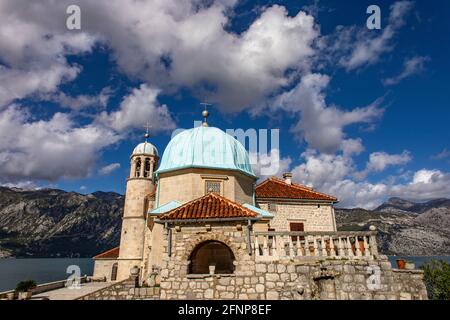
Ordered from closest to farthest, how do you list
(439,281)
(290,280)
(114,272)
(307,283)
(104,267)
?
(307,283), (290,280), (439,281), (114,272), (104,267)

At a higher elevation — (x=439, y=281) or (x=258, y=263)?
(x=258, y=263)

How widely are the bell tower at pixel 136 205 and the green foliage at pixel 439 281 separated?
106 ft

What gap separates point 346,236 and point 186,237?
→ 6.23 meters

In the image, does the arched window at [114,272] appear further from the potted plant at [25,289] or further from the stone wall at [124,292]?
the stone wall at [124,292]

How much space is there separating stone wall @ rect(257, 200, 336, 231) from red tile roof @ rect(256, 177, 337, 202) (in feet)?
2.09

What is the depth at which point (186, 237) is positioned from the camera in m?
11.3

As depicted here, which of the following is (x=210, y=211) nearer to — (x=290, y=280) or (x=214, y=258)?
(x=290, y=280)

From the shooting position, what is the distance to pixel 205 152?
60.5ft

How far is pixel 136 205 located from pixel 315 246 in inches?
940

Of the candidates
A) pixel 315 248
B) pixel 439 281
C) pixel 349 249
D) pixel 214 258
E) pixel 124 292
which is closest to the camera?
pixel 315 248

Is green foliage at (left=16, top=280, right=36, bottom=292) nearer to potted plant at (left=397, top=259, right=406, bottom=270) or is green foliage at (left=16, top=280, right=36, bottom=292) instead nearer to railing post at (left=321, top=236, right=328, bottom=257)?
railing post at (left=321, top=236, right=328, bottom=257)

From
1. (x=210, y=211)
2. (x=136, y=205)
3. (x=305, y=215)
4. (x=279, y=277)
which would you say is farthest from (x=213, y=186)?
(x=136, y=205)

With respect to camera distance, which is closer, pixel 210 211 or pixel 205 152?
pixel 210 211
